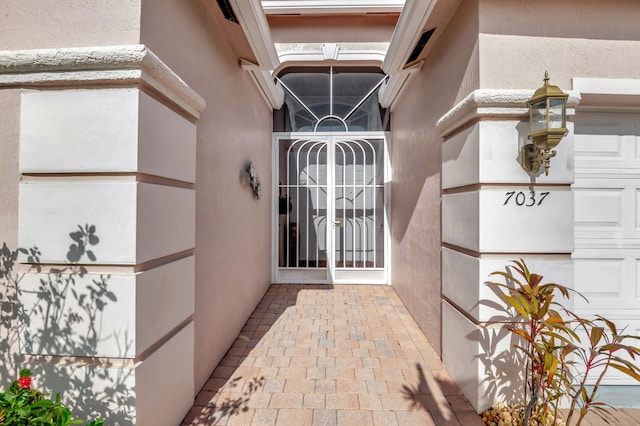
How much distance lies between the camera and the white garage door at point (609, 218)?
232 centimetres

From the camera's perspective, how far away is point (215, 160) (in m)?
2.60

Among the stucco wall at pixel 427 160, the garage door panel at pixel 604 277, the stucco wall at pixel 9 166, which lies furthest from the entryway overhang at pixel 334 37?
the garage door panel at pixel 604 277

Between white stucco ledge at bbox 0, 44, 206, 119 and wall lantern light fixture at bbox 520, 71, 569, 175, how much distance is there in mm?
2255

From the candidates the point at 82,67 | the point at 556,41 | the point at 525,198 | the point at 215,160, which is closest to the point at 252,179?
the point at 215,160

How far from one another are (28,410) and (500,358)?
2.59 meters

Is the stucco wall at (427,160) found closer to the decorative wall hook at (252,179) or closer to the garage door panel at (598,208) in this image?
the garage door panel at (598,208)

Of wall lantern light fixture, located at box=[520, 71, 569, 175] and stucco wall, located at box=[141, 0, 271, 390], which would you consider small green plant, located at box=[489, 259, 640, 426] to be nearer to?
wall lantern light fixture, located at box=[520, 71, 569, 175]

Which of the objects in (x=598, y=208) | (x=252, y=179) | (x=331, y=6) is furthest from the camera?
(x=331, y=6)

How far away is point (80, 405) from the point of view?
1.54m

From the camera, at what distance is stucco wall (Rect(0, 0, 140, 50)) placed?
1565mm

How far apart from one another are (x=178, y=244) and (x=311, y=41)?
434 centimetres

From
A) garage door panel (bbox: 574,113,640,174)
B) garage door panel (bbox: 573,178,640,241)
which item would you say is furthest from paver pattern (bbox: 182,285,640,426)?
garage door panel (bbox: 574,113,640,174)

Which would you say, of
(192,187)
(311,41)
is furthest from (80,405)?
(311,41)

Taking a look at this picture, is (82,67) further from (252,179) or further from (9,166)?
(252,179)
